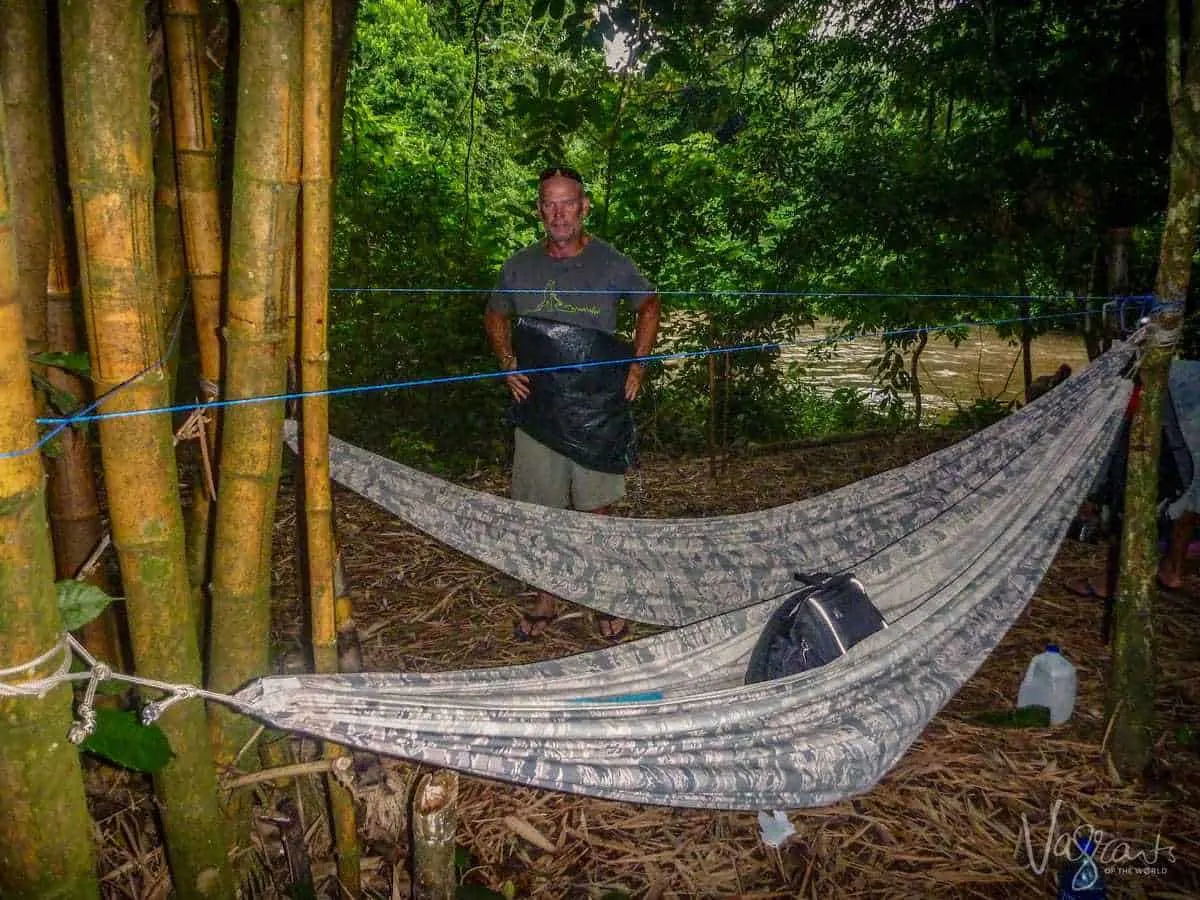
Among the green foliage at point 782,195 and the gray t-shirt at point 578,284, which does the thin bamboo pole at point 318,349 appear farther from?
the green foliage at point 782,195

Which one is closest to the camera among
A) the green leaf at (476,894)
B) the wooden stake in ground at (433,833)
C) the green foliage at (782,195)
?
the wooden stake in ground at (433,833)

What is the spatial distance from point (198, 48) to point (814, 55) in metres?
4.18

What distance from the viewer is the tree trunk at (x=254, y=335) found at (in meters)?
0.90

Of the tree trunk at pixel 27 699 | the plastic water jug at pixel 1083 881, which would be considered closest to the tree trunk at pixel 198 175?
the tree trunk at pixel 27 699

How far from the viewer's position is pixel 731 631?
1686mm

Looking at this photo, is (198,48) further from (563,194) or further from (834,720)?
(834,720)

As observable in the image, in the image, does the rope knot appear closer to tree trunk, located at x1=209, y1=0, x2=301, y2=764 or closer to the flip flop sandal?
tree trunk, located at x1=209, y1=0, x2=301, y2=764

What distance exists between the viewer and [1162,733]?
72.3 inches

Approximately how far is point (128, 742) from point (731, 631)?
1128mm

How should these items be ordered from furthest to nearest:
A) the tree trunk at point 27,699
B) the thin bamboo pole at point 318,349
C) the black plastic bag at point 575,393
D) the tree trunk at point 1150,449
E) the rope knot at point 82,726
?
the black plastic bag at point 575,393 → the tree trunk at point 1150,449 → the thin bamboo pole at point 318,349 → the rope knot at point 82,726 → the tree trunk at point 27,699

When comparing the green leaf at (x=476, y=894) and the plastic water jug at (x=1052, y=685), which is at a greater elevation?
the plastic water jug at (x=1052, y=685)

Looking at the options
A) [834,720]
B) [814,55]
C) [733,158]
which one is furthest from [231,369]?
[814,55]

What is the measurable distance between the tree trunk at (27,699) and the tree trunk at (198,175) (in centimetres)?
37

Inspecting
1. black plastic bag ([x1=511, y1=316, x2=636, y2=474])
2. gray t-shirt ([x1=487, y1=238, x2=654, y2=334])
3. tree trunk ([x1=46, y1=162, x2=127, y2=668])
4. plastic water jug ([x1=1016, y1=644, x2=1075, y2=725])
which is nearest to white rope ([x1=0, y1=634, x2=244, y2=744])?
tree trunk ([x1=46, y1=162, x2=127, y2=668])
